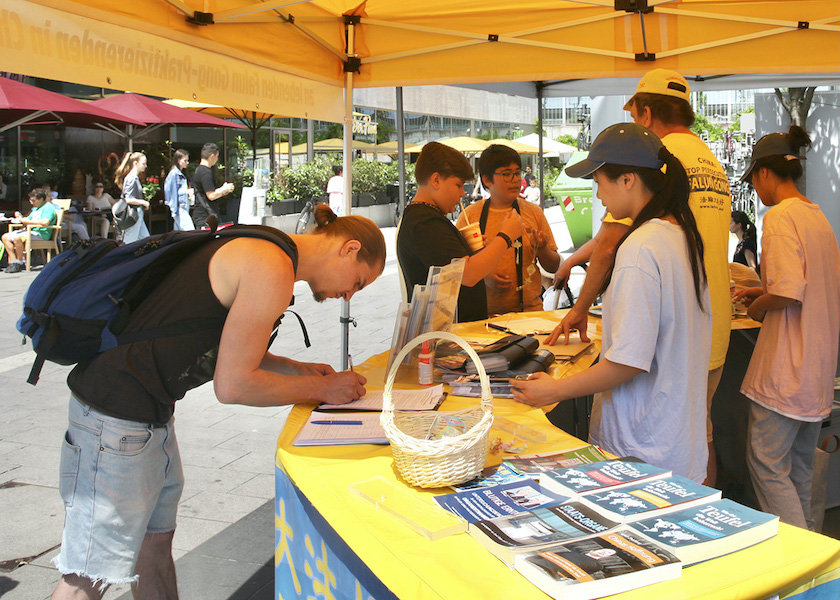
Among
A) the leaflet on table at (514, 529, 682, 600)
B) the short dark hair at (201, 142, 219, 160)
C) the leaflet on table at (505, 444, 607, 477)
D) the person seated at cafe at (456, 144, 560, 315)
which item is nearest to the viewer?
the leaflet on table at (514, 529, 682, 600)

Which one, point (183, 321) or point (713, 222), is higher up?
point (713, 222)

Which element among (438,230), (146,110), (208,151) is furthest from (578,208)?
(438,230)

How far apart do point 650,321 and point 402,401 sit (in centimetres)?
75

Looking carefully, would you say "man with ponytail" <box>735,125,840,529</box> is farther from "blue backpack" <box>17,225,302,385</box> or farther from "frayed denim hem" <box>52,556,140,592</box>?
"frayed denim hem" <box>52,556,140,592</box>

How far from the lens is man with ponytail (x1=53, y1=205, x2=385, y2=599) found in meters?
1.87

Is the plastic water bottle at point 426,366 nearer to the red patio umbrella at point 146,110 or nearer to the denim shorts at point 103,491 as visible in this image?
the denim shorts at point 103,491

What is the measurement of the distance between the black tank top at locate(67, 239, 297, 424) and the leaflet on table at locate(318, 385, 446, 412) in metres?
0.47

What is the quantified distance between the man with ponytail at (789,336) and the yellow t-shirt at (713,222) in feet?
1.20

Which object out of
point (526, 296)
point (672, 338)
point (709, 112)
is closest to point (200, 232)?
point (672, 338)

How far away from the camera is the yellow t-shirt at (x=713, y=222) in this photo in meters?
2.66

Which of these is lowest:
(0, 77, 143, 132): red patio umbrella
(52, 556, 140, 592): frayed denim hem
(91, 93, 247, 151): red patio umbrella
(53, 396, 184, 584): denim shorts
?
(52, 556, 140, 592): frayed denim hem

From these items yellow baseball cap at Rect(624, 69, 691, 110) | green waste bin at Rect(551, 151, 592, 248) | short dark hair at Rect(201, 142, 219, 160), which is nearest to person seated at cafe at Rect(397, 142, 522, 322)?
yellow baseball cap at Rect(624, 69, 691, 110)

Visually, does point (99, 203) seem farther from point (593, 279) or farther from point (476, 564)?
point (476, 564)

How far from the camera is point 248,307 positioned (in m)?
1.83
